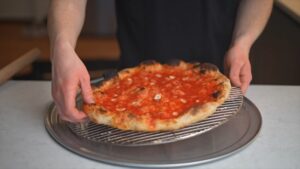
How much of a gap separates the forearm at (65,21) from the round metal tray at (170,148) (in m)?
0.18

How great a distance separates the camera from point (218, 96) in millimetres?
899

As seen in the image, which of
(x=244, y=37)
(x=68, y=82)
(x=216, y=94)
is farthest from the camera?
(x=244, y=37)

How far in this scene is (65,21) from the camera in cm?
98

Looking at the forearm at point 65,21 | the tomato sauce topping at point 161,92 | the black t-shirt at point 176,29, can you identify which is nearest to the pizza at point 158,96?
the tomato sauce topping at point 161,92

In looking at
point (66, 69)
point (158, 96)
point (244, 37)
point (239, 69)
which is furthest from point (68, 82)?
point (244, 37)

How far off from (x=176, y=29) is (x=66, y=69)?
1.83 feet

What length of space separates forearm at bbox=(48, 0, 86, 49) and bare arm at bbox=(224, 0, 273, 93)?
0.37 m

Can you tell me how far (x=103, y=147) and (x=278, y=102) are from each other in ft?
1.56

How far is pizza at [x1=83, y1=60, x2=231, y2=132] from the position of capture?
82 cm

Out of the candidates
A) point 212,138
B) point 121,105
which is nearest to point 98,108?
point 121,105

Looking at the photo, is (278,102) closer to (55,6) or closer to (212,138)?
(212,138)

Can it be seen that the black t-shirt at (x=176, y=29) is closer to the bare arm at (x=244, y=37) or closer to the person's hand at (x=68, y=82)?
the bare arm at (x=244, y=37)

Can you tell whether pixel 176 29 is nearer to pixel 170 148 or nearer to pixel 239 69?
pixel 239 69

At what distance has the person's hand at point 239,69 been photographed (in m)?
0.98
